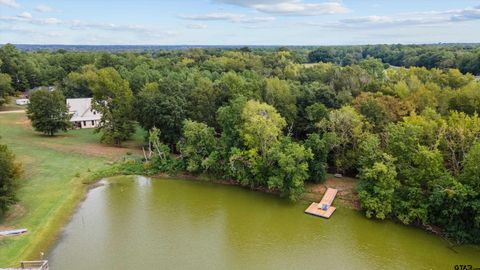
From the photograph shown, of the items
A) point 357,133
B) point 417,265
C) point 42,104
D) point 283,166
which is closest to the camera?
point 417,265

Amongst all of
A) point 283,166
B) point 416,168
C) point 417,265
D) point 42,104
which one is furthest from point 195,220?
point 42,104

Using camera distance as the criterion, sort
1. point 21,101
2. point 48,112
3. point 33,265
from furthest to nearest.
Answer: point 21,101 < point 48,112 < point 33,265

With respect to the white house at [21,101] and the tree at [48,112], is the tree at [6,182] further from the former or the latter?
the white house at [21,101]

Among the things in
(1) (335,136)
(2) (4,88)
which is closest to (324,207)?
(1) (335,136)

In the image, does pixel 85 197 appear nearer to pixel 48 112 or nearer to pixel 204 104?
pixel 204 104

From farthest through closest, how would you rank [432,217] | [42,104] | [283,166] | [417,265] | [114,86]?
[114,86], [42,104], [283,166], [432,217], [417,265]

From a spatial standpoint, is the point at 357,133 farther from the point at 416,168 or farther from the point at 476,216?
the point at 476,216

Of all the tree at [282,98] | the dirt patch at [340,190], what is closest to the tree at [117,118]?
the tree at [282,98]
